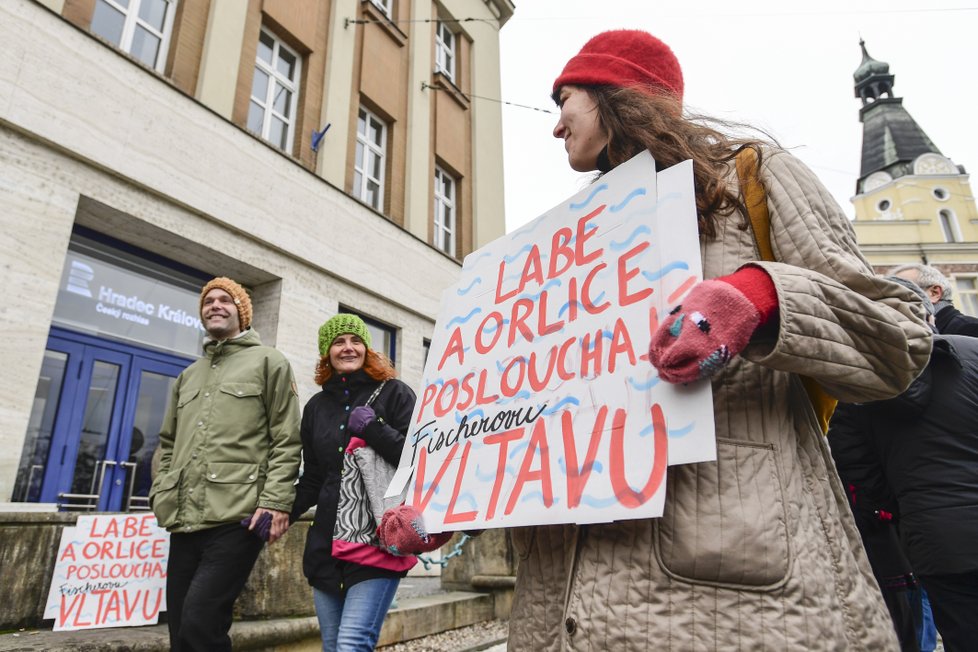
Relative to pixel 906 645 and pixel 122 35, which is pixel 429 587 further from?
pixel 122 35

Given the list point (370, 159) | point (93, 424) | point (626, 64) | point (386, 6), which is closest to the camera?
point (626, 64)

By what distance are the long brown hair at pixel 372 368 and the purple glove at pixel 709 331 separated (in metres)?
2.39

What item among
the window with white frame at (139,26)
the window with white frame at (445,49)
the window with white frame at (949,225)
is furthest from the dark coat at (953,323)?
the window with white frame at (949,225)

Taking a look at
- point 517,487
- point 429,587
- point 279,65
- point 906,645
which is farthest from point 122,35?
point 906,645

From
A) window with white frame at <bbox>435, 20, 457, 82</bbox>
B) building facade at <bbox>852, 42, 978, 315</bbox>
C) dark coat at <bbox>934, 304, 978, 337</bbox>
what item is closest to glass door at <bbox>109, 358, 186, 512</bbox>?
dark coat at <bbox>934, 304, 978, 337</bbox>

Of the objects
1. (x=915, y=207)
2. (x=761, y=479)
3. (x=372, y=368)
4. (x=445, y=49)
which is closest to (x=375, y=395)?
(x=372, y=368)

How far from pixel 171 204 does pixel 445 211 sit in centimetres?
578

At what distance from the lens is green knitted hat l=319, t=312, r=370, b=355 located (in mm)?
3189

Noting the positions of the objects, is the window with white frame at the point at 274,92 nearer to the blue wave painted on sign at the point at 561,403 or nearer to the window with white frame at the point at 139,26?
the window with white frame at the point at 139,26

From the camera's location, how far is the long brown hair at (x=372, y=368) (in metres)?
3.15

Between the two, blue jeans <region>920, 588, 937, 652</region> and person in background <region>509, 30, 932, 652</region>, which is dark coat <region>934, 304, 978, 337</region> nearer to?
blue jeans <region>920, 588, 937, 652</region>

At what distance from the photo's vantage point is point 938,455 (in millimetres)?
2201

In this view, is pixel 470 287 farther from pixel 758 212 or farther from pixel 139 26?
pixel 139 26

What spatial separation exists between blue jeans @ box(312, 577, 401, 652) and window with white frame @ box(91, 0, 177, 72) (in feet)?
20.2
